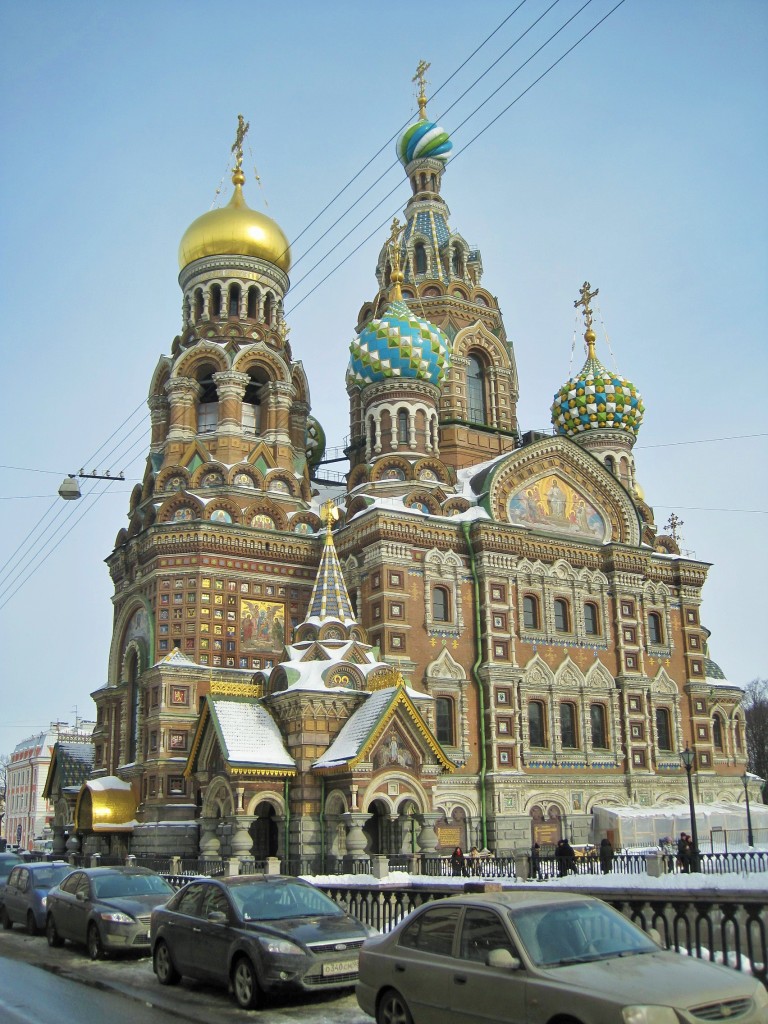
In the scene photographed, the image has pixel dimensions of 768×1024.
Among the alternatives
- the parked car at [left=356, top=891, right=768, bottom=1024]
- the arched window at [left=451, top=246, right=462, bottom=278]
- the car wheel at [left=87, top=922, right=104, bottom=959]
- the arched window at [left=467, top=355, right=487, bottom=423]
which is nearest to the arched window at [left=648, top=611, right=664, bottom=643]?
the arched window at [left=467, top=355, right=487, bottom=423]

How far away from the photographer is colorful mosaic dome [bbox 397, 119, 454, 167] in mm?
39062

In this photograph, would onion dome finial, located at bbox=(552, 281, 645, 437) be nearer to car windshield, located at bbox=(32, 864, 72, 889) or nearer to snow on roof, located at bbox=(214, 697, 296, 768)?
snow on roof, located at bbox=(214, 697, 296, 768)

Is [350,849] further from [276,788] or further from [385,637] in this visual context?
[385,637]

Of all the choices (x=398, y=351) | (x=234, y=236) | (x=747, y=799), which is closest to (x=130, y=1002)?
(x=398, y=351)

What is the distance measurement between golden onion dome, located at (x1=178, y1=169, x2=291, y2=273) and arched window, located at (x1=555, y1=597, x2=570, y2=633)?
14.2 metres

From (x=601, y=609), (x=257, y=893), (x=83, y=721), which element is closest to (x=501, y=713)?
(x=601, y=609)

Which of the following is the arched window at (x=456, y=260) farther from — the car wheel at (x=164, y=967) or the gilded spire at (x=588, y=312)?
the car wheel at (x=164, y=967)

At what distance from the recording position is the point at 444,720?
27781 mm

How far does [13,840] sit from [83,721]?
11.8m

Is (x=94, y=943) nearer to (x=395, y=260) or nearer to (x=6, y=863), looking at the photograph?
(x=6, y=863)

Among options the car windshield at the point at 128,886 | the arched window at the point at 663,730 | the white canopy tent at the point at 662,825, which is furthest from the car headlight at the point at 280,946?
the arched window at the point at 663,730

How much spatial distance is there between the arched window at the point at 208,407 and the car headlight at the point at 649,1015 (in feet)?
90.4

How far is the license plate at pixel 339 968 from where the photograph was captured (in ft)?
30.3

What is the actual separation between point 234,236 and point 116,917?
999 inches
